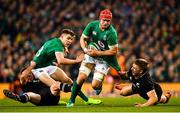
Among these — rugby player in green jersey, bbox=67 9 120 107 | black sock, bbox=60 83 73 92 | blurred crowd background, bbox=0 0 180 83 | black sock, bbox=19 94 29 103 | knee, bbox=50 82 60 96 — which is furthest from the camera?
blurred crowd background, bbox=0 0 180 83

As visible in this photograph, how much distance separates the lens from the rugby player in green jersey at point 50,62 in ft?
44.5

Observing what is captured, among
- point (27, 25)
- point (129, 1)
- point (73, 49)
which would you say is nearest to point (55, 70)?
point (73, 49)

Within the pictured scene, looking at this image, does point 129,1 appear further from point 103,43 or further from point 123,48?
point 103,43

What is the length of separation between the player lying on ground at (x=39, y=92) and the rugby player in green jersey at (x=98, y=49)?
16.7 inches

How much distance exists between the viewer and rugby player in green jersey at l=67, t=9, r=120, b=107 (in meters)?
13.7

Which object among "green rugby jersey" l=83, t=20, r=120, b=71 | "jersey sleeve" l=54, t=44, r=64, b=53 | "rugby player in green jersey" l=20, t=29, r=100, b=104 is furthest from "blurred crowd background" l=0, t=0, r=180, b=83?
"jersey sleeve" l=54, t=44, r=64, b=53

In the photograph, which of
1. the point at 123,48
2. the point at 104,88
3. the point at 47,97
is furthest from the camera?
the point at 123,48

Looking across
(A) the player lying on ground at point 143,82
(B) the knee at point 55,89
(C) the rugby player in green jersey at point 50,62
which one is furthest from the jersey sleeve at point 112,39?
(B) the knee at point 55,89

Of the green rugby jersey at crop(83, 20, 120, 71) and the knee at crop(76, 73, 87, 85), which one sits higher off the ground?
the green rugby jersey at crop(83, 20, 120, 71)

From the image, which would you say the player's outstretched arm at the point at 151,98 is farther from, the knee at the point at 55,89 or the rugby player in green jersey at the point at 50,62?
the knee at the point at 55,89

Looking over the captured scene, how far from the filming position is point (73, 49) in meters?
23.1

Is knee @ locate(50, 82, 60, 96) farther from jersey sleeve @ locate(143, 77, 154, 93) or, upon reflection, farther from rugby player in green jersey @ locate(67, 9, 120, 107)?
jersey sleeve @ locate(143, 77, 154, 93)

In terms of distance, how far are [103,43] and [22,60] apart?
8411 mm

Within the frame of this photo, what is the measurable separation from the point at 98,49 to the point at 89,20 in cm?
1057
